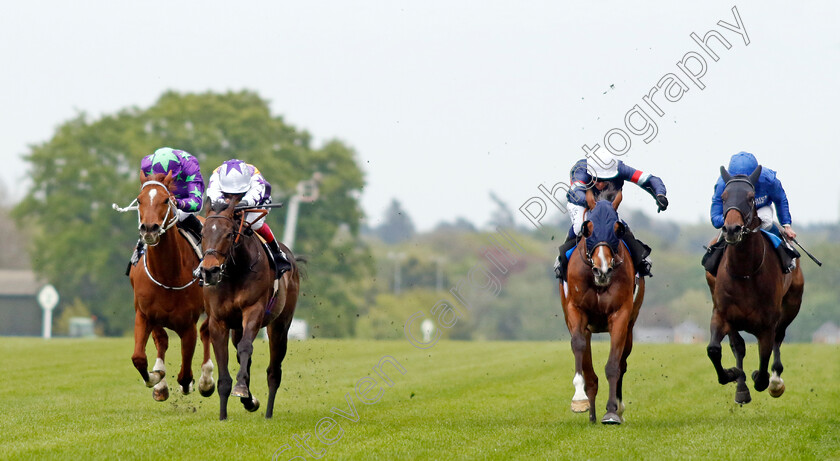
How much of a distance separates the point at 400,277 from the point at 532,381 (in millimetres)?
65146

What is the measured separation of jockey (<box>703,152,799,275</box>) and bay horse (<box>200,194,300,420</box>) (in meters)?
4.69

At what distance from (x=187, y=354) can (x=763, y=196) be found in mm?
6514

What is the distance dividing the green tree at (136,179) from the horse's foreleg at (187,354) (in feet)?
125

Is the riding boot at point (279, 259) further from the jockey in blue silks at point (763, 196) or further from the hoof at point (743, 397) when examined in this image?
the hoof at point (743, 397)

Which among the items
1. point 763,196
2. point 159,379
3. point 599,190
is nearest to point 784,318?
point 763,196

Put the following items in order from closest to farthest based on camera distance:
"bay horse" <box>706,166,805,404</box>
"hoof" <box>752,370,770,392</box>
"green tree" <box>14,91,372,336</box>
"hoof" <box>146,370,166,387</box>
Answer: "bay horse" <box>706,166,805,404</box>
"hoof" <box>752,370,770,392</box>
"hoof" <box>146,370,166,387</box>
"green tree" <box>14,91,372,336</box>

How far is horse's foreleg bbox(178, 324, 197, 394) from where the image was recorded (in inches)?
510

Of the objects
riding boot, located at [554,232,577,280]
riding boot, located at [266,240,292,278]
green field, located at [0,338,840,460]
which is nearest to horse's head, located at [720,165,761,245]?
riding boot, located at [554,232,577,280]

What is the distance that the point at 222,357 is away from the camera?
11.8 m

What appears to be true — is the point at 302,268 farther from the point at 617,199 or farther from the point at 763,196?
the point at 763,196

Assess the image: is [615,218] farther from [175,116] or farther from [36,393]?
[175,116]

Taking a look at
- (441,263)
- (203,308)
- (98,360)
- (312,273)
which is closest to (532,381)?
(203,308)

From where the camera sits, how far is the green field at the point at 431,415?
9.59 m

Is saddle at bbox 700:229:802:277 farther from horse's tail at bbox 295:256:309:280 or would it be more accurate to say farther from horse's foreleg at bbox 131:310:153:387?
horse's foreleg at bbox 131:310:153:387
